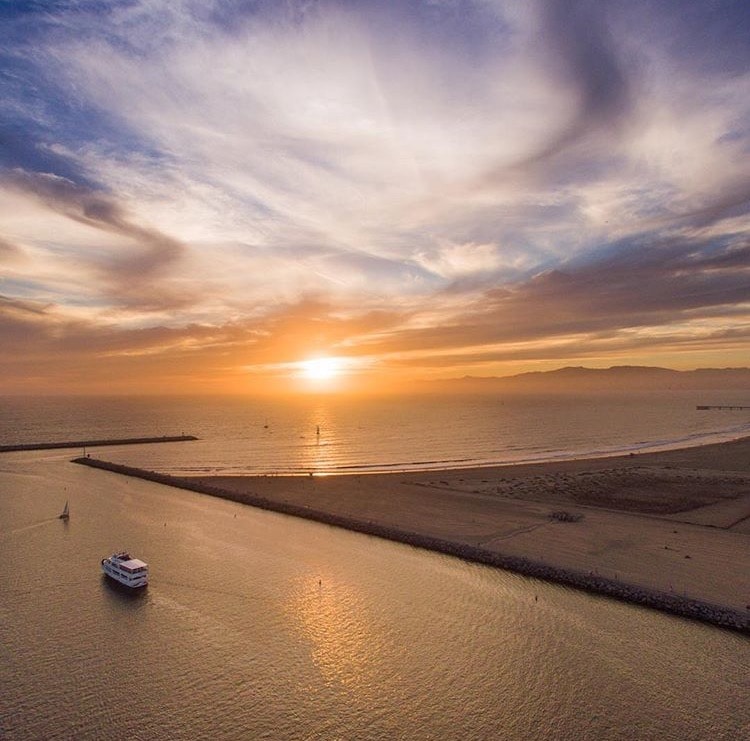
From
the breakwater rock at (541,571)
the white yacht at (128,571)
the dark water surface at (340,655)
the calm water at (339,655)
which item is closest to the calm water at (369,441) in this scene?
the breakwater rock at (541,571)

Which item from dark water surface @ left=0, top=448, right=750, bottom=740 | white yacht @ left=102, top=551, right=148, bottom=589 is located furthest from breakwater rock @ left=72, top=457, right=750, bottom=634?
white yacht @ left=102, top=551, right=148, bottom=589

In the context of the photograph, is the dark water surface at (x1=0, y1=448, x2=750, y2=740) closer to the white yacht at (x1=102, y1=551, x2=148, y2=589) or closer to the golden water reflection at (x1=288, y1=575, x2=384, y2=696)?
the golden water reflection at (x1=288, y1=575, x2=384, y2=696)

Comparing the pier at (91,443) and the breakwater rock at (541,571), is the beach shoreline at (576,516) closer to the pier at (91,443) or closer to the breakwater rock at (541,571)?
the breakwater rock at (541,571)

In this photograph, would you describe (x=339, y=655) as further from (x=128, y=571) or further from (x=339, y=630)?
(x=128, y=571)

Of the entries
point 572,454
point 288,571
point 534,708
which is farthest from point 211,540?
point 572,454

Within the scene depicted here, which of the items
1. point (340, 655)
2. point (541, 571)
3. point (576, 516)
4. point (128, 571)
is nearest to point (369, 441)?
point (576, 516)

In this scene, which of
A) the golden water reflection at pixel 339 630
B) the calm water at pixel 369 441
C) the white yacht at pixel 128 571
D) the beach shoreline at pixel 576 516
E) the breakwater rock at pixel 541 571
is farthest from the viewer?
the calm water at pixel 369 441

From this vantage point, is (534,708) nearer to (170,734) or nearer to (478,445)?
(170,734)
